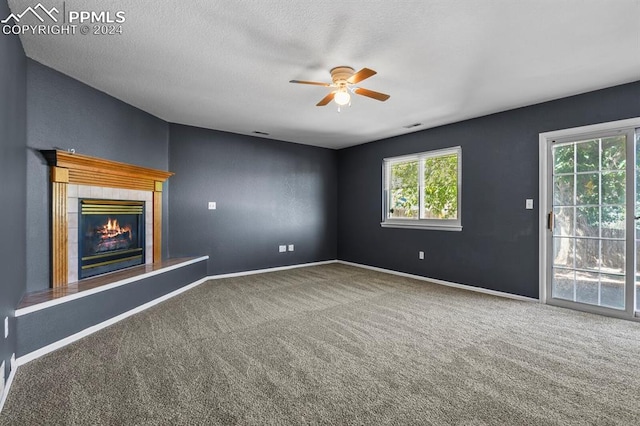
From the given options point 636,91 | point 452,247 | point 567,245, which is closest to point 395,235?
point 452,247

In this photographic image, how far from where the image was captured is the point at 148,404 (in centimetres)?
189

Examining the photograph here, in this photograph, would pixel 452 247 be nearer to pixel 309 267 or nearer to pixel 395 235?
pixel 395 235

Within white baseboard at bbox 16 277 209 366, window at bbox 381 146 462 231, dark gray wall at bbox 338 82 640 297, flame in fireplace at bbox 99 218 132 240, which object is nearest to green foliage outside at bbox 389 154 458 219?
window at bbox 381 146 462 231

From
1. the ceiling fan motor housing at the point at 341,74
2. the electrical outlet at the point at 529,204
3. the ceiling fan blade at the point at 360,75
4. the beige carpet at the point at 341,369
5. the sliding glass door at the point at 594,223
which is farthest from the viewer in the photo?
the electrical outlet at the point at 529,204

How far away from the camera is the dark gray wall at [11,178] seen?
1948mm

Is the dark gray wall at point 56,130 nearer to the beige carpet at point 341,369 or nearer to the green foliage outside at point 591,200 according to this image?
Result: the beige carpet at point 341,369

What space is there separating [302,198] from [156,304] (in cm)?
333

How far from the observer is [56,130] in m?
3.07

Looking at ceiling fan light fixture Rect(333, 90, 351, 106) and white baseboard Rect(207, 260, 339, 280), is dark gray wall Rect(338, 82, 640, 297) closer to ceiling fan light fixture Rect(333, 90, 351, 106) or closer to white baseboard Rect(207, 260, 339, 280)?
white baseboard Rect(207, 260, 339, 280)

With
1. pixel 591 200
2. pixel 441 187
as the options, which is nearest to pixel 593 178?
pixel 591 200

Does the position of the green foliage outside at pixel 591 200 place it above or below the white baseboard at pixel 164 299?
above

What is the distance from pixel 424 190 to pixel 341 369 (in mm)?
3768

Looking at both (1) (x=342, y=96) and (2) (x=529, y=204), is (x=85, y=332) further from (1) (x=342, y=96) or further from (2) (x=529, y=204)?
(2) (x=529, y=204)

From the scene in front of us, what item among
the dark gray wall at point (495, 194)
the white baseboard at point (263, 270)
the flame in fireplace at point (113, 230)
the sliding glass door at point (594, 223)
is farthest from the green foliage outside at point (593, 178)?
the flame in fireplace at point (113, 230)
